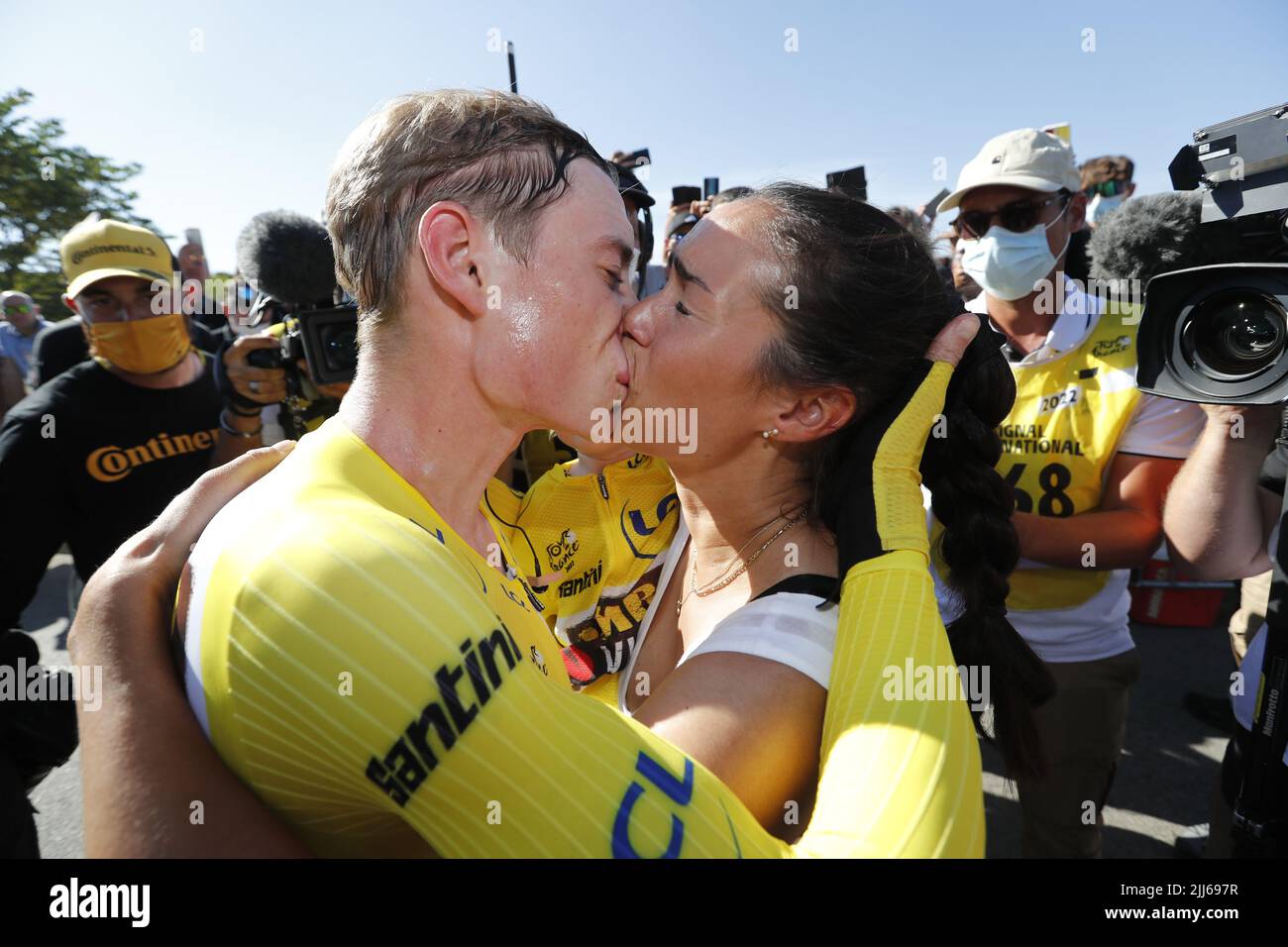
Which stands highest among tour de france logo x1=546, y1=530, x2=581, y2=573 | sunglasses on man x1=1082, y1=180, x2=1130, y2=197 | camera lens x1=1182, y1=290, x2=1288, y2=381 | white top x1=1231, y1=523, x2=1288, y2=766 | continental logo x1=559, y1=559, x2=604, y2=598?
sunglasses on man x1=1082, y1=180, x2=1130, y2=197

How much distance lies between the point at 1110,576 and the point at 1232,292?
4.15ft

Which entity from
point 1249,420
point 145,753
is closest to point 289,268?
point 145,753

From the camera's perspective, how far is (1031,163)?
3094 millimetres

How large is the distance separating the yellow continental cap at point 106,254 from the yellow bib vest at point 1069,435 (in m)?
3.85

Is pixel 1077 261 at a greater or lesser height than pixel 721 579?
greater

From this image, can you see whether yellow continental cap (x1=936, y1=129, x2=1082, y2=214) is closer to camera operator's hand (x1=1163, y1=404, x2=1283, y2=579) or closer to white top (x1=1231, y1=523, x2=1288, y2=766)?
camera operator's hand (x1=1163, y1=404, x2=1283, y2=579)

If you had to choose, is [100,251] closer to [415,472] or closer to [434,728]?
[415,472]

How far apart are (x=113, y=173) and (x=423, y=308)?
33.4m

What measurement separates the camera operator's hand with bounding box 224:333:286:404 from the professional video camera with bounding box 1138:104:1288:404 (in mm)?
3524

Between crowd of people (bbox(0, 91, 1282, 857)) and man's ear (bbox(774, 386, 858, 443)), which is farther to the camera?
man's ear (bbox(774, 386, 858, 443))

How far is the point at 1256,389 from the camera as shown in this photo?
183 cm

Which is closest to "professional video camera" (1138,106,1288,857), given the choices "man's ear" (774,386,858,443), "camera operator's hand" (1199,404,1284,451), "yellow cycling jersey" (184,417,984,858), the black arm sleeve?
"camera operator's hand" (1199,404,1284,451)

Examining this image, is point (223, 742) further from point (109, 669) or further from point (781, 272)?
point (781, 272)

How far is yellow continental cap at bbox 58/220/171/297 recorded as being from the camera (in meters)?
3.29
